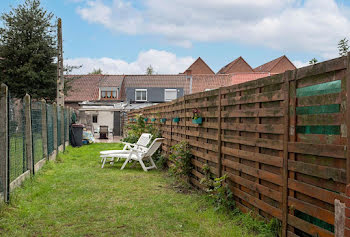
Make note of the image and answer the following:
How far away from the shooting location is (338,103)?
2518mm

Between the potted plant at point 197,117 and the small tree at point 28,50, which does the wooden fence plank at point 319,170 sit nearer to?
the potted plant at point 197,117

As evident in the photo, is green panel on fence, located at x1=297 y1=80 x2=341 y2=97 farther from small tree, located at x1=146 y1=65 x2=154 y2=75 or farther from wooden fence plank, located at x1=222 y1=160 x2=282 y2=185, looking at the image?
small tree, located at x1=146 y1=65 x2=154 y2=75

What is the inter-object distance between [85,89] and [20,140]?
30.7 m

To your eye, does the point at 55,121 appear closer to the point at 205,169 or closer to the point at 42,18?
the point at 205,169

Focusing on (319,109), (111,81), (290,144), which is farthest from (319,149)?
(111,81)

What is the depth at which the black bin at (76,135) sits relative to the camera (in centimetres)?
1595

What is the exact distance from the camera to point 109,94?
35062 mm

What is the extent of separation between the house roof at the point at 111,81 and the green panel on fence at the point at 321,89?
33.0 metres

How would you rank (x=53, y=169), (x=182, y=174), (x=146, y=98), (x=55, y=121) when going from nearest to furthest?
(x=182, y=174), (x=53, y=169), (x=55, y=121), (x=146, y=98)

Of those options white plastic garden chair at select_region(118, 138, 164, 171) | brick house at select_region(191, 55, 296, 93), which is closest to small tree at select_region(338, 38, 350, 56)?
white plastic garden chair at select_region(118, 138, 164, 171)

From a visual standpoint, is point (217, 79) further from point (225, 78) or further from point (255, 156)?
point (255, 156)

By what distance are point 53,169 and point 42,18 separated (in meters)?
17.2

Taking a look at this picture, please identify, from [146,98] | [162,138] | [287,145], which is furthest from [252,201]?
[146,98]

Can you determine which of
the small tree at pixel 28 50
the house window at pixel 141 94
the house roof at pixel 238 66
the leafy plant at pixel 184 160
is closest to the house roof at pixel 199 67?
the house roof at pixel 238 66
